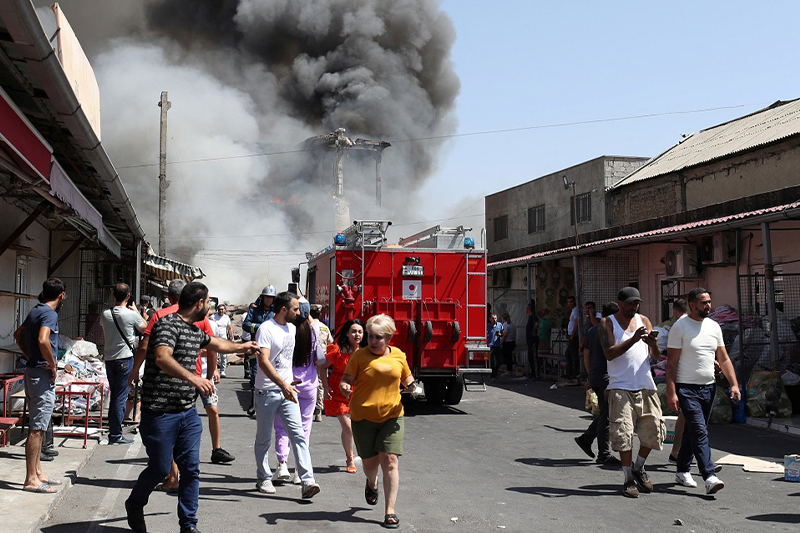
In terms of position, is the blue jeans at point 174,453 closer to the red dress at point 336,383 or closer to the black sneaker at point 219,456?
the red dress at point 336,383

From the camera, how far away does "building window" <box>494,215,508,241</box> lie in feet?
102

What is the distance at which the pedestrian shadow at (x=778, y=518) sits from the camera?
5.95 meters

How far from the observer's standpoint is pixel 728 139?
21547 millimetres

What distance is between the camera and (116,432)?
29.5 ft

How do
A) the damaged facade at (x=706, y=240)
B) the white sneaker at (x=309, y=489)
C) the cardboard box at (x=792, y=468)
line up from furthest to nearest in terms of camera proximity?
1. the damaged facade at (x=706, y=240)
2. the cardboard box at (x=792, y=468)
3. the white sneaker at (x=309, y=489)

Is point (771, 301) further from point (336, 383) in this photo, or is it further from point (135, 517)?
point (135, 517)

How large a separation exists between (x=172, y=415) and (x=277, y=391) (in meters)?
1.48

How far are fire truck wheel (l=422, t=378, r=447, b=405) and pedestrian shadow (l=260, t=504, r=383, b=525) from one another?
23.8 feet

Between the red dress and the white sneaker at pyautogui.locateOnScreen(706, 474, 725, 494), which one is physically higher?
the red dress

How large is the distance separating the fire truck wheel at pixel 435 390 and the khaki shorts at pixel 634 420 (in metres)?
A: 6.29

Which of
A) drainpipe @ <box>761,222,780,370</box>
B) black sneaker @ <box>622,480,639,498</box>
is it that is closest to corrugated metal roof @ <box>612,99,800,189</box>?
drainpipe @ <box>761,222,780,370</box>

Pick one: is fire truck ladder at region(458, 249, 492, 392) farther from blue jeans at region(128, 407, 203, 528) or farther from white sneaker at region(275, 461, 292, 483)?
blue jeans at region(128, 407, 203, 528)

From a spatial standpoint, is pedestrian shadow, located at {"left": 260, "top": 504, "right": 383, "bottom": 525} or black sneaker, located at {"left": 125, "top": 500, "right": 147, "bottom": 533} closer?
black sneaker, located at {"left": 125, "top": 500, "right": 147, "bottom": 533}

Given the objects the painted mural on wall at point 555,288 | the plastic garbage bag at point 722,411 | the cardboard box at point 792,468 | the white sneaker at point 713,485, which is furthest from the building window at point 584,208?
the white sneaker at point 713,485
